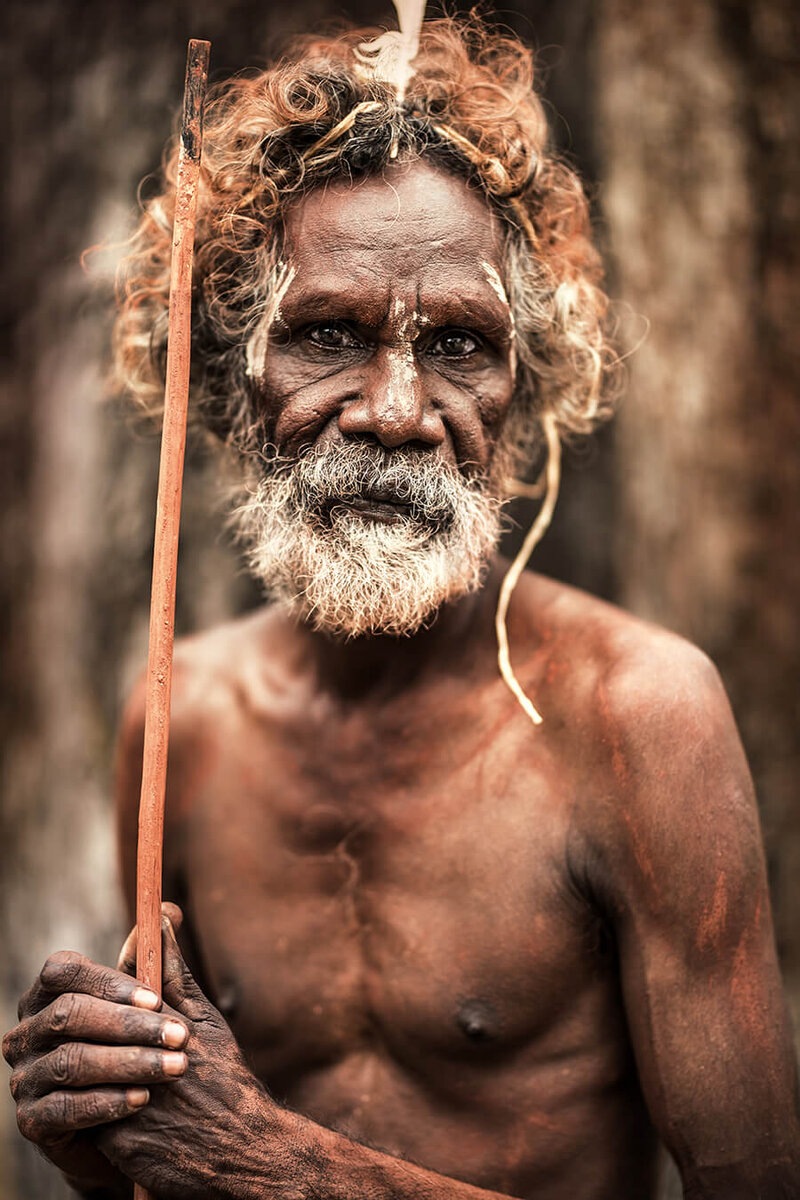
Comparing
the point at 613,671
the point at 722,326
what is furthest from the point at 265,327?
the point at 722,326

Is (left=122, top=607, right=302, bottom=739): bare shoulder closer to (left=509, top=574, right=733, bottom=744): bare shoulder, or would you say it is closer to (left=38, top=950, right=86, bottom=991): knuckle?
(left=509, top=574, right=733, bottom=744): bare shoulder

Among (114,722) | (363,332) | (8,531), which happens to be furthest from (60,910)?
(363,332)

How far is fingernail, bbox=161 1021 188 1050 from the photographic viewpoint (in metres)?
1.56

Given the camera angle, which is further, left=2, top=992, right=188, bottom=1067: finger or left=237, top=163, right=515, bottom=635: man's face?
left=237, top=163, right=515, bottom=635: man's face

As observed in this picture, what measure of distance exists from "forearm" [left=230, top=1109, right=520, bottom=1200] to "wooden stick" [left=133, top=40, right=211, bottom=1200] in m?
0.33

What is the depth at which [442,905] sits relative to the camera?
2.07 m

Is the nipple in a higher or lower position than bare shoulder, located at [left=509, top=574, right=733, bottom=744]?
lower

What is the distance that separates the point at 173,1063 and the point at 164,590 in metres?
0.64

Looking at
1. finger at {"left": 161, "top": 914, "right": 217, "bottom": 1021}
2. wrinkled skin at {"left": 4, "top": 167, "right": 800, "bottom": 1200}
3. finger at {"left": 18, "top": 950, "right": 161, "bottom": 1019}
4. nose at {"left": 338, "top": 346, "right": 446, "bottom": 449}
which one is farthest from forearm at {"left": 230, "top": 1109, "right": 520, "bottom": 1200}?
nose at {"left": 338, "top": 346, "right": 446, "bottom": 449}

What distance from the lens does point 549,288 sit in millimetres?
2359

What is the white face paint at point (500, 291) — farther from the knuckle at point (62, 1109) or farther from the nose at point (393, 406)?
the knuckle at point (62, 1109)

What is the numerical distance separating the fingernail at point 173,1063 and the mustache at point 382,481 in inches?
37.0

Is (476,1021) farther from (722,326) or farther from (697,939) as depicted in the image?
(722,326)

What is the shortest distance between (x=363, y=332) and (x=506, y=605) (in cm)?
62
